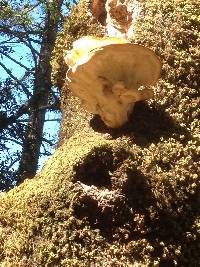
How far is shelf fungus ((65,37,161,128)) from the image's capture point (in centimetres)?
209

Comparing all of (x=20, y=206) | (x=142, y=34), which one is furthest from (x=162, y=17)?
(x=20, y=206)

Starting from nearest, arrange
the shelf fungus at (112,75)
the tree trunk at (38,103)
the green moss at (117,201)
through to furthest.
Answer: the green moss at (117,201), the shelf fungus at (112,75), the tree trunk at (38,103)

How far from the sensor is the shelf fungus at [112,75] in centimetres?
209

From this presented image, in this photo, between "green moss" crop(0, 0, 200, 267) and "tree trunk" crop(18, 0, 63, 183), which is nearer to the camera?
"green moss" crop(0, 0, 200, 267)

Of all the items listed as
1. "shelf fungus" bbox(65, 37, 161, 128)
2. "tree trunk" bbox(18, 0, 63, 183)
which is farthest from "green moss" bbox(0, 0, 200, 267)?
"tree trunk" bbox(18, 0, 63, 183)

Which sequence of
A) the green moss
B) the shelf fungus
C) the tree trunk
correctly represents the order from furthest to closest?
the tree trunk, the shelf fungus, the green moss

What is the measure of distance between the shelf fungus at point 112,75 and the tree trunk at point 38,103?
5470 millimetres

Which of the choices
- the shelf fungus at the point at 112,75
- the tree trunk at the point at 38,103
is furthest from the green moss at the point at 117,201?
the tree trunk at the point at 38,103

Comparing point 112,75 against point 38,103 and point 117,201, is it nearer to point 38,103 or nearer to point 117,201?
point 117,201

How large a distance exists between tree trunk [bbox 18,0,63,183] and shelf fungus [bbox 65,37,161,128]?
547 centimetres

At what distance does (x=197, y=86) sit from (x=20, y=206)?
1192 millimetres

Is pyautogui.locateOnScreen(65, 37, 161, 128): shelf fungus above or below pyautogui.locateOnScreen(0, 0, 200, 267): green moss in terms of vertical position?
above

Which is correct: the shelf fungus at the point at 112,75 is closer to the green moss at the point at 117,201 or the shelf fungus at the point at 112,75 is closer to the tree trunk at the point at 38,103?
the green moss at the point at 117,201

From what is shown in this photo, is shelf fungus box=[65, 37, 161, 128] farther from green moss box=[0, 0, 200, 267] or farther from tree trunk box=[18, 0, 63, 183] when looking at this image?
A: tree trunk box=[18, 0, 63, 183]
